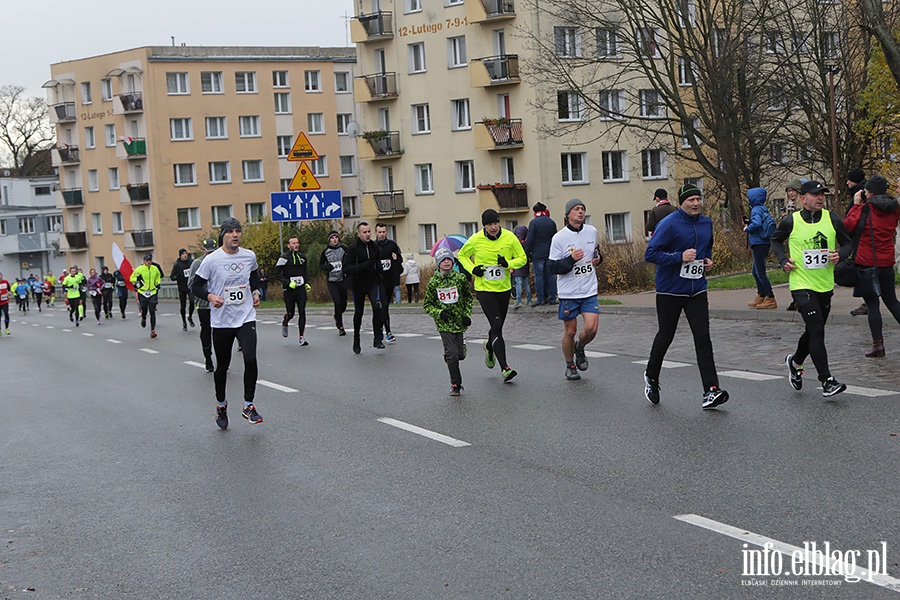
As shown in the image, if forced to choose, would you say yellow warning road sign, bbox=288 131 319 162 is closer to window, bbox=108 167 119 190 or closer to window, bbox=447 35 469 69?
window, bbox=447 35 469 69

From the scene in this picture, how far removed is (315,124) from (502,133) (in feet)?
87.6

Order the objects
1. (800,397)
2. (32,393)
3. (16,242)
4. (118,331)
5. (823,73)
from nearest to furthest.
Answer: (800,397), (32,393), (118,331), (823,73), (16,242)

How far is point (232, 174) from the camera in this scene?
7950 cm

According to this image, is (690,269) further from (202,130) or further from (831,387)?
(202,130)

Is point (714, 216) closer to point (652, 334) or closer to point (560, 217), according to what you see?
point (560, 217)

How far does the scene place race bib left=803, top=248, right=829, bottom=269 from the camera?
10.7 metres

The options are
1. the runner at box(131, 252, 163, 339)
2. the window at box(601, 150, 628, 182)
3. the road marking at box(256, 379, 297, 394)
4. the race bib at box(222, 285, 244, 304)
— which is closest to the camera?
the race bib at box(222, 285, 244, 304)

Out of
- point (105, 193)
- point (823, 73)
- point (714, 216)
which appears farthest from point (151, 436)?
point (105, 193)

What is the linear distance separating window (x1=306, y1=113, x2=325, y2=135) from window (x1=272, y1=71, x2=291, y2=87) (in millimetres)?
2627

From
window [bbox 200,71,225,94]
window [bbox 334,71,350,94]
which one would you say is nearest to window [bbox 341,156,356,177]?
window [bbox 334,71,350,94]

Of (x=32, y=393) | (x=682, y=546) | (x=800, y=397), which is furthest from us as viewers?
(x=32, y=393)

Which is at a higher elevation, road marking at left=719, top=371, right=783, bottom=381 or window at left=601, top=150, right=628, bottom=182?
window at left=601, top=150, right=628, bottom=182

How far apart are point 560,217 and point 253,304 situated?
4705cm

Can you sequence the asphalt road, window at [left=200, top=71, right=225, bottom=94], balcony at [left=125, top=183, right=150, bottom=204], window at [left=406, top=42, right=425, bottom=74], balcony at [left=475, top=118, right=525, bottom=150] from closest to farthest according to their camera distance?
the asphalt road, balcony at [left=475, top=118, right=525, bottom=150], window at [left=406, top=42, right=425, bottom=74], window at [left=200, top=71, right=225, bottom=94], balcony at [left=125, top=183, right=150, bottom=204]
